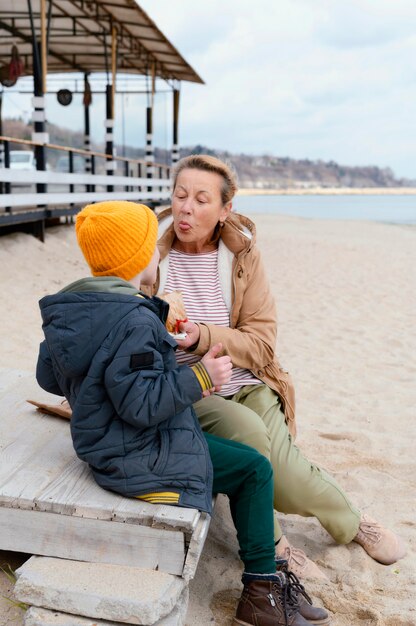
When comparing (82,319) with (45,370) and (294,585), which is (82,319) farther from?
(294,585)

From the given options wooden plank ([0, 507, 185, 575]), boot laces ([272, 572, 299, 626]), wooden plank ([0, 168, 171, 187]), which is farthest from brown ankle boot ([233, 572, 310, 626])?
wooden plank ([0, 168, 171, 187])

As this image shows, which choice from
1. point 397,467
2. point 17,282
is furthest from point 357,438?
point 17,282

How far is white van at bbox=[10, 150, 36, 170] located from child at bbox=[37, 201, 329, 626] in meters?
20.2

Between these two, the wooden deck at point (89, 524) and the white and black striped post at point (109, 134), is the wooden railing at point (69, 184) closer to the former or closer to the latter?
the white and black striped post at point (109, 134)

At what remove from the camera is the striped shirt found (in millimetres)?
2949

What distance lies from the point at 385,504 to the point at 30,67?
1580 cm

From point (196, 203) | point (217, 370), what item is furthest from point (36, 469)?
point (196, 203)

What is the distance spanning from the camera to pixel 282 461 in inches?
106

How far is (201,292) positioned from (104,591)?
1.37 meters

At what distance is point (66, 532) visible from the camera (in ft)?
7.23

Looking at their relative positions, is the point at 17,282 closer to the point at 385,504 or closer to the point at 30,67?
the point at 385,504

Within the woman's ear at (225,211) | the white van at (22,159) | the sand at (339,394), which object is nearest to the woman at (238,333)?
the woman's ear at (225,211)

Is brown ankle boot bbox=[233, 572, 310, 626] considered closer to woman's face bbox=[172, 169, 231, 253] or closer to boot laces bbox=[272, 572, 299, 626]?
boot laces bbox=[272, 572, 299, 626]

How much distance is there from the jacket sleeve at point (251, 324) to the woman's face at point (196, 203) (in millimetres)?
238
